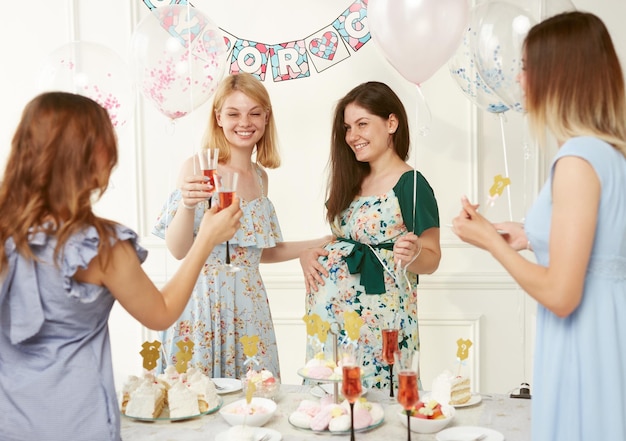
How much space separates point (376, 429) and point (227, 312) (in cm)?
95

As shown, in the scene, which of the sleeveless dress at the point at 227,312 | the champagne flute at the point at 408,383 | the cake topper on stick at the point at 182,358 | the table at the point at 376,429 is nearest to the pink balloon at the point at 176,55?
the sleeveless dress at the point at 227,312

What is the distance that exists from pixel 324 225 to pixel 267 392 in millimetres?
1658

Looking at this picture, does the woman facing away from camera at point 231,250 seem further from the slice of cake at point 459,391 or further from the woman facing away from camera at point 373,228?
the slice of cake at point 459,391

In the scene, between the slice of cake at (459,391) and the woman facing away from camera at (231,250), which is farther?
the woman facing away from camera at (231,250)

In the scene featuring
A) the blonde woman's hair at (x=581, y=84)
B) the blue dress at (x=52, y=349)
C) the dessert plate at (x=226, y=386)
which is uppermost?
the blonde woman's hair at (x=581, y=84)

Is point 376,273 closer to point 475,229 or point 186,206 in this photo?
point 186,206

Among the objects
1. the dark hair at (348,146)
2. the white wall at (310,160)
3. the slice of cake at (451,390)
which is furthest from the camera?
the white wall at (310,160)

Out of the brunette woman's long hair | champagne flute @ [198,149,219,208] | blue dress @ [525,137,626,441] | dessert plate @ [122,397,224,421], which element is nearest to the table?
dessert plate @ [122,397,224,421]

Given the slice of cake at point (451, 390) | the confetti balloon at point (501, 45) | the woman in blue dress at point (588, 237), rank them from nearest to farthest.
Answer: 1. the woman in blue dress at point (588, 237)
2. the slice of cake at point (451, 390)
3. the confetti balloon at point (501, 45)

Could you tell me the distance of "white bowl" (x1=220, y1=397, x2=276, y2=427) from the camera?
74.7 inches

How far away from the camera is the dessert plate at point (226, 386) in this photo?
88.3 inches

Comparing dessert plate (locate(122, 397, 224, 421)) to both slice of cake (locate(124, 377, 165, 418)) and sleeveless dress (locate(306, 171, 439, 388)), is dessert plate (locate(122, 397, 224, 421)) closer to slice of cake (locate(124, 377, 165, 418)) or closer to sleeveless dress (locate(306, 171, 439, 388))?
slice of cake (locate(124, 377, 165, 418))

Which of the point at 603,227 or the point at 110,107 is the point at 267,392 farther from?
the point at 110,107

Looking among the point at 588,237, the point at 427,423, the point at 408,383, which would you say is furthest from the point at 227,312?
the point at 588,237
